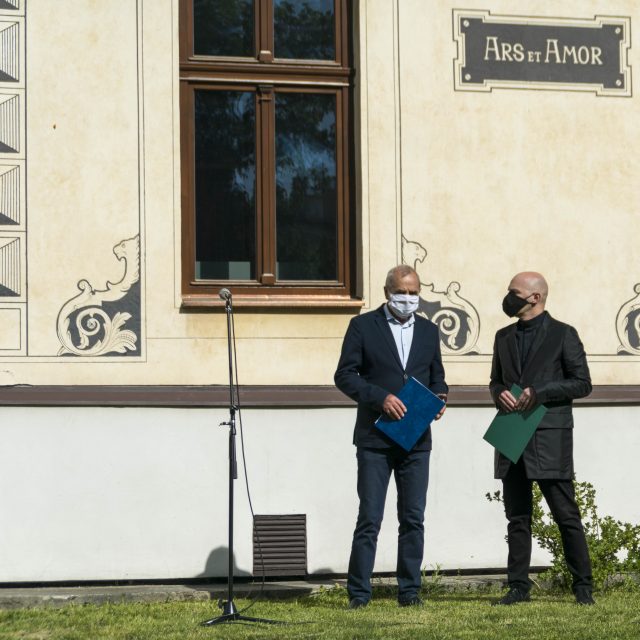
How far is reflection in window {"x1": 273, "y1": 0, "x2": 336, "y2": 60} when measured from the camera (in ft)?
35.7

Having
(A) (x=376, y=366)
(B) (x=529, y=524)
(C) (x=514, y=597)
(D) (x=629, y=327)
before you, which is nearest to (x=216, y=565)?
(A) (x=376, y=366)

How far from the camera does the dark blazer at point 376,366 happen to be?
888cm

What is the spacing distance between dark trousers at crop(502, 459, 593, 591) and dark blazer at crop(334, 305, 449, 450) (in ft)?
1.95

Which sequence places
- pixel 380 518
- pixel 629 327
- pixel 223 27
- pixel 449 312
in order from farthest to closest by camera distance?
1. pixel 629 327
2. pixel 223 27
3. pixel 449 312
4. pixel 380 518

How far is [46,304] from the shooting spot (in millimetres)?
10266

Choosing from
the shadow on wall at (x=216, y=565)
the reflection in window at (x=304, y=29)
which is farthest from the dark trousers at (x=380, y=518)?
the reflection in window at (x=304, y=29)

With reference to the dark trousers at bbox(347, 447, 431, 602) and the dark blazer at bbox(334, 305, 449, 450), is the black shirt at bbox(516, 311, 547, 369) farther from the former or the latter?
the dark trousers at bbox(347, 447, 431, 602)

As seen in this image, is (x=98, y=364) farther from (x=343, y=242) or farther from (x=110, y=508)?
(x=343, y=242)

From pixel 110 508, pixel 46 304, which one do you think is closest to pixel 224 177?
pixel 46 304

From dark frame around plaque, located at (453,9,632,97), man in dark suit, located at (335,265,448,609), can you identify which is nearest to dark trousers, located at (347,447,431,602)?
man in dark suit, located at (335,265,448,609)

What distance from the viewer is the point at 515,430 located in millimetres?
8758

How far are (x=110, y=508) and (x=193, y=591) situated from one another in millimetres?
874

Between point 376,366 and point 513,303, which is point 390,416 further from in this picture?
point 513,303

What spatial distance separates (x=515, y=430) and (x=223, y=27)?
392 cm
